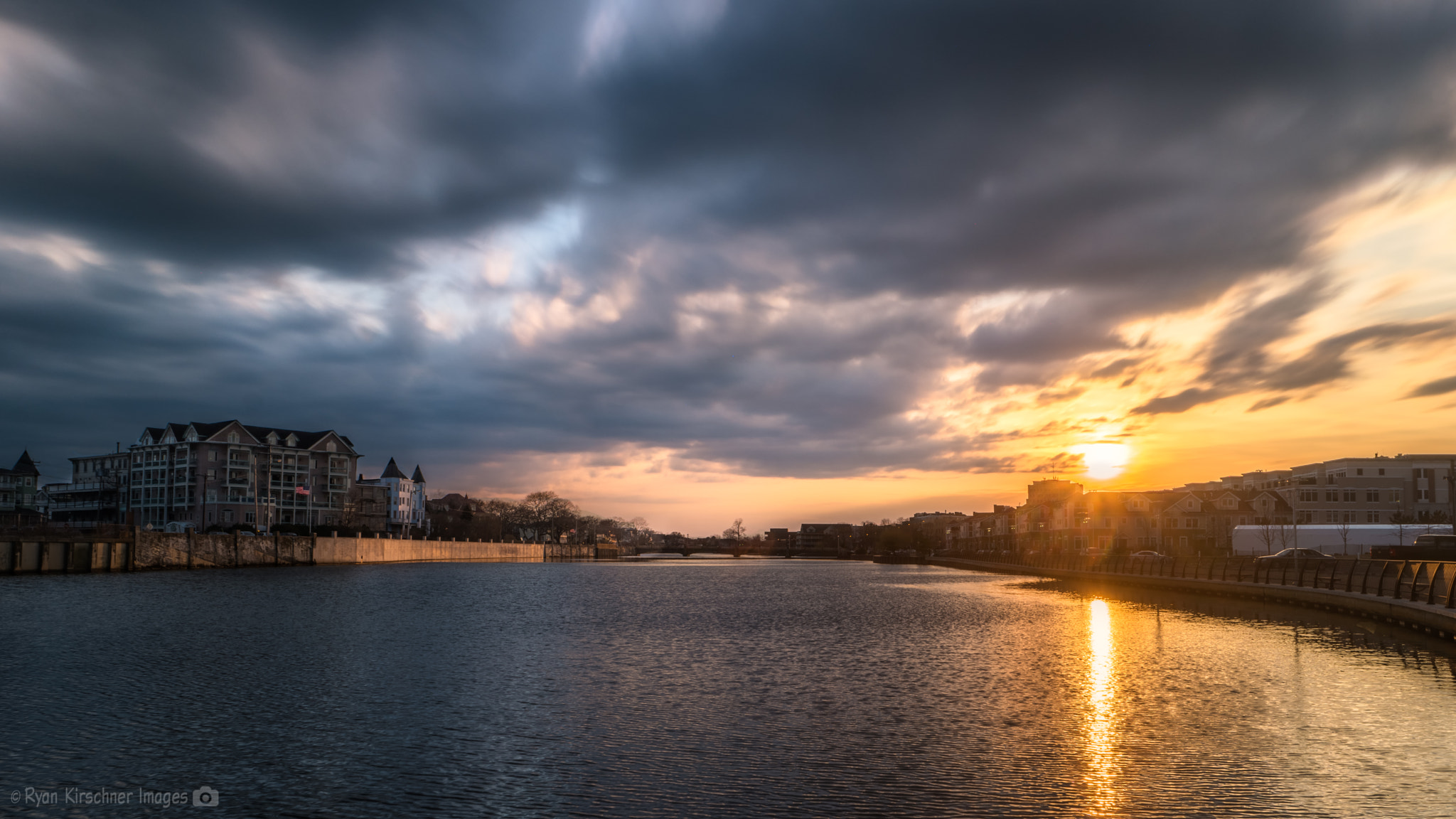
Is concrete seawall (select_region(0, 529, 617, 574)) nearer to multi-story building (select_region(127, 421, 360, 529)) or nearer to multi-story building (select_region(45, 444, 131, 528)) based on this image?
multi-story building (select_region(127, 421, 360, 529))

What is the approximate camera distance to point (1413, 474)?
16412 cm

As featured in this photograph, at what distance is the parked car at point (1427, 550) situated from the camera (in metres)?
73.2

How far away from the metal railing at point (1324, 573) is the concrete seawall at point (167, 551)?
10443 centimetres

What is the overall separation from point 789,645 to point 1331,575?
38246 millimetres

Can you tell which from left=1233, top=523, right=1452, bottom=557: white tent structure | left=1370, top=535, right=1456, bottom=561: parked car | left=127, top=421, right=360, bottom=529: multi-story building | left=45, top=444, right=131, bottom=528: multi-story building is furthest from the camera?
left=45, top=444, right=131, bottom=528: multi-story building

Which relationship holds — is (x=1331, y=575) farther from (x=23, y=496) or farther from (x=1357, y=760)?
(x=23, y=496)

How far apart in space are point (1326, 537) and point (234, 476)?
18370cm

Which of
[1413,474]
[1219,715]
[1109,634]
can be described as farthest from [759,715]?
[1413,474]

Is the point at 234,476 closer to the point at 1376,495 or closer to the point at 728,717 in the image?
the point at 728,717

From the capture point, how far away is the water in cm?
1664

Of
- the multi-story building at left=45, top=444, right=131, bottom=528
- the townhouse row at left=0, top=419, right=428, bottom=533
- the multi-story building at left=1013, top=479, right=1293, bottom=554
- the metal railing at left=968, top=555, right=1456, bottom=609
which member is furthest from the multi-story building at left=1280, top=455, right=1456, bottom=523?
the multi-story building at left=45, top=444, right=131, bottom=528

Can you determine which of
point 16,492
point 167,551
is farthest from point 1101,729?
point 16,492

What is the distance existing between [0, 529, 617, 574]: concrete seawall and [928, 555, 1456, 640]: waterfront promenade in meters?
104

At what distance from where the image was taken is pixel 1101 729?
22.3 meters
